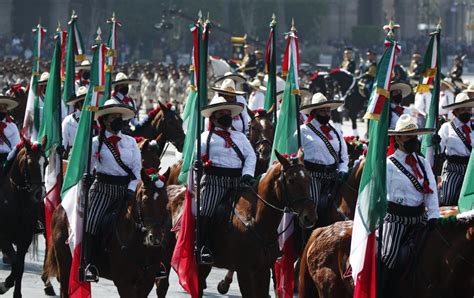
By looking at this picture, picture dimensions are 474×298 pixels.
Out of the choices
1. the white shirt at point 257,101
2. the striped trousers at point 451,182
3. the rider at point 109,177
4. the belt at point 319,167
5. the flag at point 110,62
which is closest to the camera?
the rider at point 109,177

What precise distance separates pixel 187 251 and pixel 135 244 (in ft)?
3.39

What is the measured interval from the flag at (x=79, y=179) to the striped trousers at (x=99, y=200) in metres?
0.16

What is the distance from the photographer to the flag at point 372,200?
11.8 metres

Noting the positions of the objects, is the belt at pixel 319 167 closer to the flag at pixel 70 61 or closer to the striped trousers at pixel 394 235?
the flag at pixel 70 61

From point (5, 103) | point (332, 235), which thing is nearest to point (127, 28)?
point (5, 103)

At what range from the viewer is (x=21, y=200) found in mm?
16609

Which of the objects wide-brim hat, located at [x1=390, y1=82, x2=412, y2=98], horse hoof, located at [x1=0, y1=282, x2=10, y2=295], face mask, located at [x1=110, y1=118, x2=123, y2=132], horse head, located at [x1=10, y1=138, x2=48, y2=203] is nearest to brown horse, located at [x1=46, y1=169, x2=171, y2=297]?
face mask, located at [x1=110, y1=118, x2=123, y2=132]

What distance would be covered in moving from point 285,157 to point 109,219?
1855 mm

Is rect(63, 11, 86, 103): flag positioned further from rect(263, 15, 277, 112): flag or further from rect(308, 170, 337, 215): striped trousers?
rect(308, 170, 337, 215): striped trousers

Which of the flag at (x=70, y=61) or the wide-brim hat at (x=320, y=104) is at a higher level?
the flag at (x=70, y=61)

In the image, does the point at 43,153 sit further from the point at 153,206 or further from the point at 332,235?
the point at 332,235

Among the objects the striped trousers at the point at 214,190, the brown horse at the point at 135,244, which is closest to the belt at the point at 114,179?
the brown horse at the point at 135,244

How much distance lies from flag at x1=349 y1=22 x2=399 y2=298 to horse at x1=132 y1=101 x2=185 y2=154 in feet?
29.0

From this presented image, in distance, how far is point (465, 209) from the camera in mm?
12492
